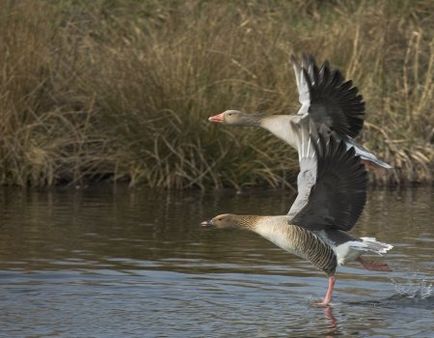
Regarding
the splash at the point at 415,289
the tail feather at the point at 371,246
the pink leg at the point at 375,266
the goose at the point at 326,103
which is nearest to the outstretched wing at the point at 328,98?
the goose at the point at 326,103

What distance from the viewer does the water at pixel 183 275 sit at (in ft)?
27.6

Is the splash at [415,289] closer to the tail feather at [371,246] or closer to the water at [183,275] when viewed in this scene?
the water at [183,275]

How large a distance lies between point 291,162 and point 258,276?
5.30 m

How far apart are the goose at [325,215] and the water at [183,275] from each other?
0.32m

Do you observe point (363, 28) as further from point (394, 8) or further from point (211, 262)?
point (211, 262)

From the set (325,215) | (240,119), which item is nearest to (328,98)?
(240,119)

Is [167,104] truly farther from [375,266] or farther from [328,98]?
[375,266]

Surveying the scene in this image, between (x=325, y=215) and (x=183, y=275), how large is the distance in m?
1.39

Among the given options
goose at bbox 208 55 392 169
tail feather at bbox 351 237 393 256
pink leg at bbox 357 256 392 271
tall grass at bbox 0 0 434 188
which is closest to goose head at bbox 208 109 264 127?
goose at bbox 208 55 392 169

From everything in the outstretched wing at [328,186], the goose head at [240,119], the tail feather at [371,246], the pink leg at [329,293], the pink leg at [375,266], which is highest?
the goose head at [240,119]

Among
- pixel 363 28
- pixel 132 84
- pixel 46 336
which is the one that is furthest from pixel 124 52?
pixel 46 336

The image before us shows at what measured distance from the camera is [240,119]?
482 inches

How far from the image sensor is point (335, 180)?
9008 millimetres

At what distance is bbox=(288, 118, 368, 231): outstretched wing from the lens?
890 cm
